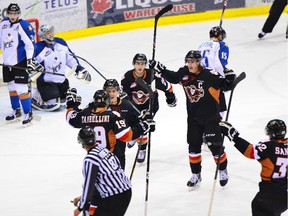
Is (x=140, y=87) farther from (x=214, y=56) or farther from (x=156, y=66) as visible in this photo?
(x=214, y=56)

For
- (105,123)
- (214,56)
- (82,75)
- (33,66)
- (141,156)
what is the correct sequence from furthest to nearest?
1. (82,75)
2. (33,66)
3. (214,56)
4. (141,156)
5. (105,123)

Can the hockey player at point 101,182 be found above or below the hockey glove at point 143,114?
above

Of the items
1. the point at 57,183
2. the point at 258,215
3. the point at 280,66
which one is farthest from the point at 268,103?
the point at 258,215

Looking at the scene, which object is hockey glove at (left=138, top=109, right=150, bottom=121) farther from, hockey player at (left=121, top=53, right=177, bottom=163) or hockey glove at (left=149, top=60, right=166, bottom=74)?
hockey glove at (left=149, top=60, right=166, bottom=74)

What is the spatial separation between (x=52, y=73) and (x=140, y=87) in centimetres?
200

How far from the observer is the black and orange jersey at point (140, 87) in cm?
672

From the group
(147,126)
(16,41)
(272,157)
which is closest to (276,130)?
(272,157)

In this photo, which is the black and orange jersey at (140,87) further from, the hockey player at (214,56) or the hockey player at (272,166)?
the hockey player at (272,166)

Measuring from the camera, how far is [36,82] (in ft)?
28.4

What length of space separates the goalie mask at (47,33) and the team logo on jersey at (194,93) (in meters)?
2.49

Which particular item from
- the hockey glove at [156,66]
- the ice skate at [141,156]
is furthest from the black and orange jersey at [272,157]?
the ice skate at [141,156]

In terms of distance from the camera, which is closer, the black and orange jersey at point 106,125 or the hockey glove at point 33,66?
the black and orange jersey at point 106,125

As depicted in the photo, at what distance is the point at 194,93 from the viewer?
6.21 meters

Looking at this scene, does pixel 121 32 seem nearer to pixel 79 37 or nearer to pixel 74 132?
pixel 79 37
